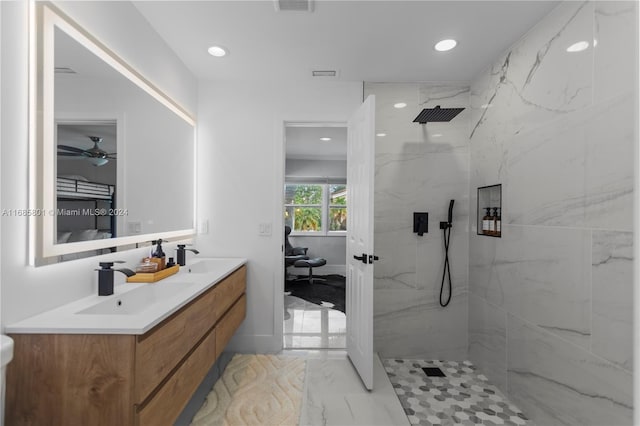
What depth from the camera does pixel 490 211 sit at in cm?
239

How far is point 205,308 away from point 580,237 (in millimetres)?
2028

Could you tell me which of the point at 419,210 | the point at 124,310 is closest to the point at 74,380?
the point at 124,310

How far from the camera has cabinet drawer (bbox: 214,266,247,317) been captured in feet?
6.38

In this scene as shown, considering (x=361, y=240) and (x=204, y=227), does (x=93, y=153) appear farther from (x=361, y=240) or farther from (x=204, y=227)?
(x=361, y=240)

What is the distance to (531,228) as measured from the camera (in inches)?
74.6

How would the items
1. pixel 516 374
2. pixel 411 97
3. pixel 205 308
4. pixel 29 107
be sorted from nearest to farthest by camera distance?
pixel 29 107 → pixel 205 308 → pixel 516 374 → pixel 411 97

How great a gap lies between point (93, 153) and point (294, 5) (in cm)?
134

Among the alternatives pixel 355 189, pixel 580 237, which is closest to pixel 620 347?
pixel 580 237

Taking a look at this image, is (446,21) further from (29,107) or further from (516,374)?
(516,374)

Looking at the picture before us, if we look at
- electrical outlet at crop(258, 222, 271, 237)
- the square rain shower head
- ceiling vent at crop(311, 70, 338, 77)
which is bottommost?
electrical outlet at crop(258, 222, 271, 237)

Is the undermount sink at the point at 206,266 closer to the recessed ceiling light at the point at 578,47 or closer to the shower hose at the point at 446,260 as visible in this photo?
the shower hose at the point at 446,260

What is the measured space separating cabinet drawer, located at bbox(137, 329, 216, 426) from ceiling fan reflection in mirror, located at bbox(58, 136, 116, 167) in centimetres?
108

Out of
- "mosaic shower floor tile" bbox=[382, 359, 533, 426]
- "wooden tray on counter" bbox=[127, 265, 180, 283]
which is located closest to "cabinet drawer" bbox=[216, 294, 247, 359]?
"wooden tray on counter" bbox=[127, 265, 180, 283]

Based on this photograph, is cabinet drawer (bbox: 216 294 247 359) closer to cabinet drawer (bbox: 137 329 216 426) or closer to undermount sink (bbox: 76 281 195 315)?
cabinet drawer (bbox: 137 329 216 426)
